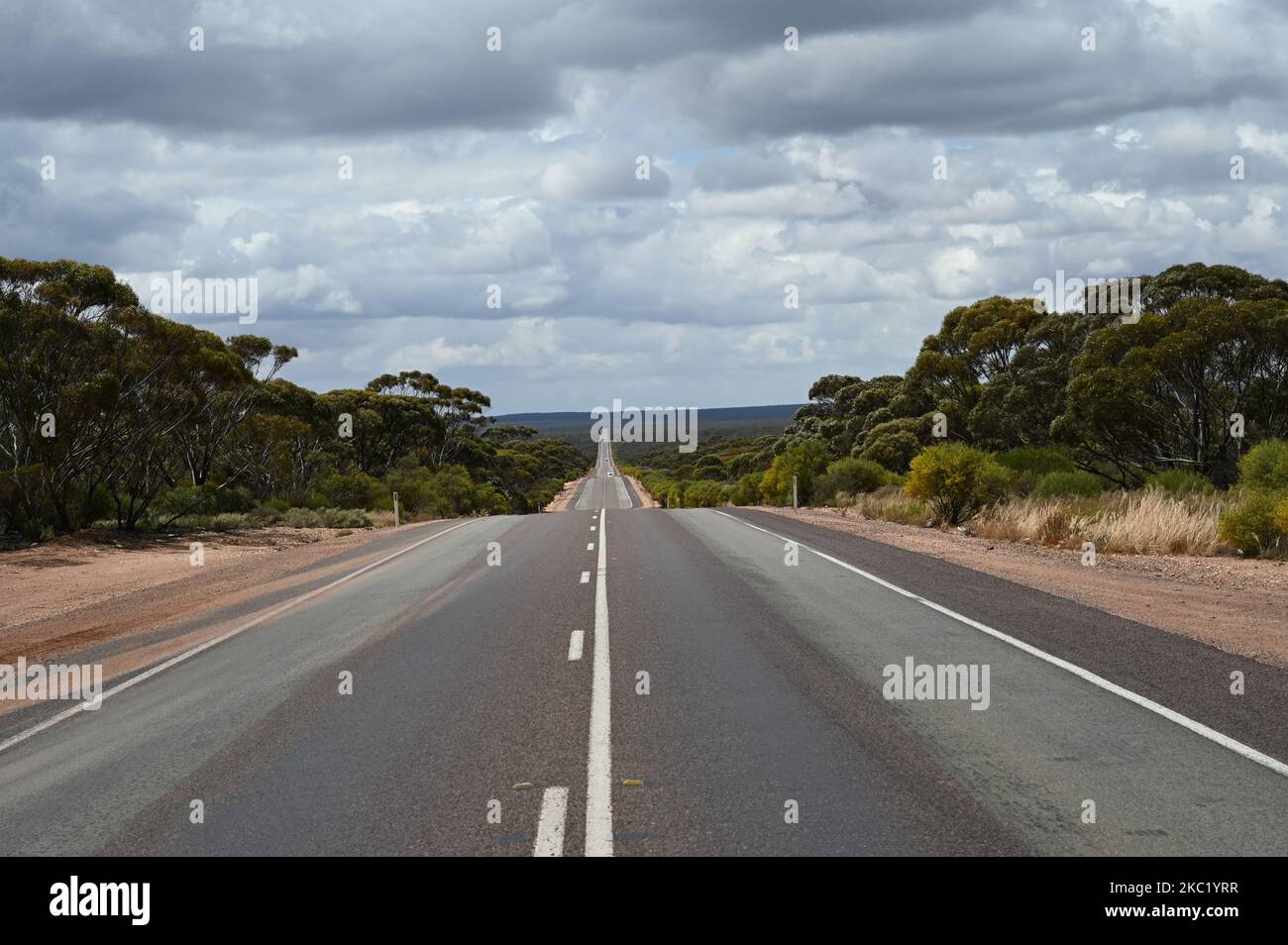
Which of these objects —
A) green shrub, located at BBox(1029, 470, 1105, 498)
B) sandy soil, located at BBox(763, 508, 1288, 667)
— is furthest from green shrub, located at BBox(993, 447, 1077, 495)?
sandy soil, located at BBox(763, 508, 1288, 667)

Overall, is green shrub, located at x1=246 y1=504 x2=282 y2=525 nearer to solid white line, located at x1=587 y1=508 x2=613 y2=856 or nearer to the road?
the road

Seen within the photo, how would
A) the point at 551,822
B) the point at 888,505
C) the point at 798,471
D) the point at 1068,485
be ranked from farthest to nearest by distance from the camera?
1. the point at 798,471
2. the point at 888,505
3. the point at 1068,485
4. the point at 551,822

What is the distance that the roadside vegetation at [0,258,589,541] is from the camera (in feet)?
→ 92.8

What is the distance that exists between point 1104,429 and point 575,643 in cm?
2437

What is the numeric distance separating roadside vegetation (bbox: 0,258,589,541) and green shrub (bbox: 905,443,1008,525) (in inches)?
813

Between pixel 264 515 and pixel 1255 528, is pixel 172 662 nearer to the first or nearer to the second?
pixel 1255 528

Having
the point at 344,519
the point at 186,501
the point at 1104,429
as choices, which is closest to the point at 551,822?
the point at 1104,429

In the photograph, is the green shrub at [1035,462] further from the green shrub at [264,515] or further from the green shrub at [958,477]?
the green shrub at [264,515]

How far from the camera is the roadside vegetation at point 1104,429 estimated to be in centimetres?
2209

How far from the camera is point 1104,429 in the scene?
3194cm

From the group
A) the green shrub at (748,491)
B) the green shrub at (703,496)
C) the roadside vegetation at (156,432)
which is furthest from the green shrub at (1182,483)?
the green shrub at (703,496)

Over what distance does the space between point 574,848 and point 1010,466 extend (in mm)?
29255

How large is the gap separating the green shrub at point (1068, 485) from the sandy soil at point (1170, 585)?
13.4 ft
